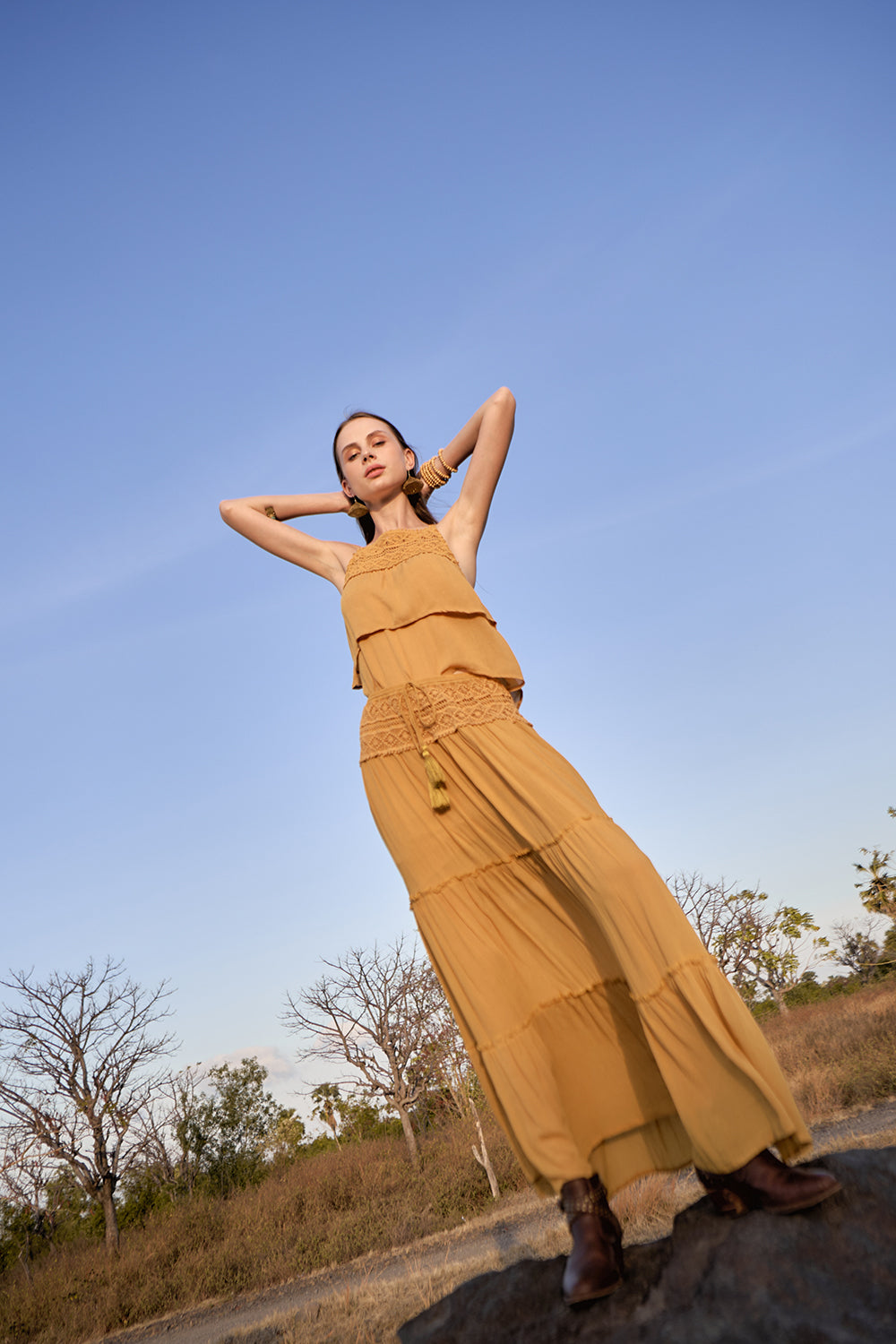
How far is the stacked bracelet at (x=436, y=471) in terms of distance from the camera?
3.42 metres

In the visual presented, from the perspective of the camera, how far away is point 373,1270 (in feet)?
35.8

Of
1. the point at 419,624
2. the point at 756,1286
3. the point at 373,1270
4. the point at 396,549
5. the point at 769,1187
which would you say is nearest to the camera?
the point at 756,1286

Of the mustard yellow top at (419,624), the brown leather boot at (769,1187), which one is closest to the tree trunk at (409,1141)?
the mustard yellow top at (419,624)

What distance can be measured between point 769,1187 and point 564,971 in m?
0.79

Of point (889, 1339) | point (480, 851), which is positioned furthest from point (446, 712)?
point (889, 1339)

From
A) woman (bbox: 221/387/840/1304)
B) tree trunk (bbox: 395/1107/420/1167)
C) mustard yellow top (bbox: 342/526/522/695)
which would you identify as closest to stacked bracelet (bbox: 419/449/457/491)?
woman (bbox: 221/387/840/1304)

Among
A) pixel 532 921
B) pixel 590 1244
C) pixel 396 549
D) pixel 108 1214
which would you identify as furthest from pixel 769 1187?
pixel 108 1214

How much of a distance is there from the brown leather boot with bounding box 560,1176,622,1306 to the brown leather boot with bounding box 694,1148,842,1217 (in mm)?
309

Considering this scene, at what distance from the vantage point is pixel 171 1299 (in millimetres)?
13195

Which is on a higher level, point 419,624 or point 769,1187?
point 419,624

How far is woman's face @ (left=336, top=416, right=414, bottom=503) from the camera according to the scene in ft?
11.2

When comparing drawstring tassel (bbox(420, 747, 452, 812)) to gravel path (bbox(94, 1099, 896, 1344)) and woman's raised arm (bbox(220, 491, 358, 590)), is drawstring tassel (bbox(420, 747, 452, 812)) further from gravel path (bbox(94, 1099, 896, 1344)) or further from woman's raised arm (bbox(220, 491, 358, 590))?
gravel path (bbox(94, 1099, 896, 1344))

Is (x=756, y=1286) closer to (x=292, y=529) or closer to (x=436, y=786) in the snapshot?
(x=436, y=786)

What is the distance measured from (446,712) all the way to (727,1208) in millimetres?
1521
